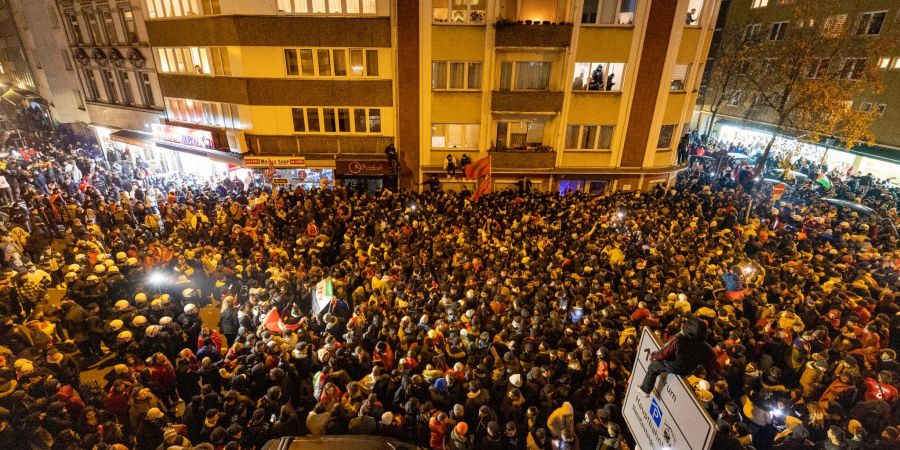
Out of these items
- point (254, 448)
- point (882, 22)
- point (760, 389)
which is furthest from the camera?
point (882, 22)

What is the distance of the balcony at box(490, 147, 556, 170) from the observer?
20719mm

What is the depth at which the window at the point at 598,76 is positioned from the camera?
19.9 m

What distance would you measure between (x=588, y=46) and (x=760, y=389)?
16.4 meters

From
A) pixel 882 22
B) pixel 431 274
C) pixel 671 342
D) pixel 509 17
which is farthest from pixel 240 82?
pixel 882 22

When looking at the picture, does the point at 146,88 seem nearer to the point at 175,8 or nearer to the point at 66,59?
the point at 175,8

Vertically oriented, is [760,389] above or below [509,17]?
below

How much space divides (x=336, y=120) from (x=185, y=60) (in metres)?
8.32

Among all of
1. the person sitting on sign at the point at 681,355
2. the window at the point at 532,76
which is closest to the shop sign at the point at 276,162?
the window at the point at 532,76

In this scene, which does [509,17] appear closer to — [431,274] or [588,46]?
[588,46]

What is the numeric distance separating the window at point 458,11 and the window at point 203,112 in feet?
27.5

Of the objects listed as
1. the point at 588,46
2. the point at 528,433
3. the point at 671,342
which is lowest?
the point at 528,433

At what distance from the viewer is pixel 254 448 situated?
6348mm

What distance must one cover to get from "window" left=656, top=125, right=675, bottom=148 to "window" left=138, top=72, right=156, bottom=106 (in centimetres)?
2793

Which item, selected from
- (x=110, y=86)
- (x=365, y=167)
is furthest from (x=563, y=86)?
(x=110, y=86)
